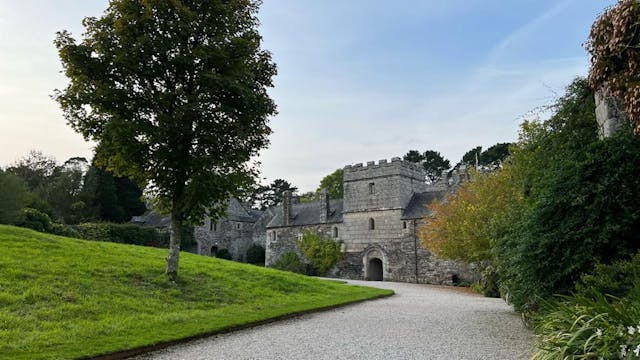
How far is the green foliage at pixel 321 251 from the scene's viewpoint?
108 feet

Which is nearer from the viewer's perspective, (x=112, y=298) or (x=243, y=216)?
(x=112, y=298)

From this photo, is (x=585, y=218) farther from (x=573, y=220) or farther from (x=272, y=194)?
(x=272, y=194)

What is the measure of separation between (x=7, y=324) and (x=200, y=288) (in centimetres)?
547

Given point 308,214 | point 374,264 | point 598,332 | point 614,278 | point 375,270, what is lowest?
point 375,270

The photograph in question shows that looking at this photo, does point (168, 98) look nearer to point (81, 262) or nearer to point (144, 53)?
point (144, 53)

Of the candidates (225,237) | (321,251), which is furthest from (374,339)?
(225,237)

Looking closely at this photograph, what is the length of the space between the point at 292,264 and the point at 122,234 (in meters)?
12.5

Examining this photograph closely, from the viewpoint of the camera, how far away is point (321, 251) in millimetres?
33500

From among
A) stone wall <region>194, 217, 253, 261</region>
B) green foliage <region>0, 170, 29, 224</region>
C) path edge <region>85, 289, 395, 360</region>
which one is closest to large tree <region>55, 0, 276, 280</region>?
path edge <region>85, 289, 395, 360</region>

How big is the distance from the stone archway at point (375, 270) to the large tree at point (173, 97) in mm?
20067

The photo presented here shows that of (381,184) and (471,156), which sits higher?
(471,156)

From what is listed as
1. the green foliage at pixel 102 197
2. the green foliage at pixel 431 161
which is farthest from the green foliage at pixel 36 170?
the green foliage at pixel 431 161

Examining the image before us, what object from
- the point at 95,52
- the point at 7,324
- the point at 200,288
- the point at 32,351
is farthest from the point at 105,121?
the point at 32,351

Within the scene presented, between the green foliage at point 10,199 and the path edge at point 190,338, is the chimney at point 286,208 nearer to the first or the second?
the green foliage at point 10,199
